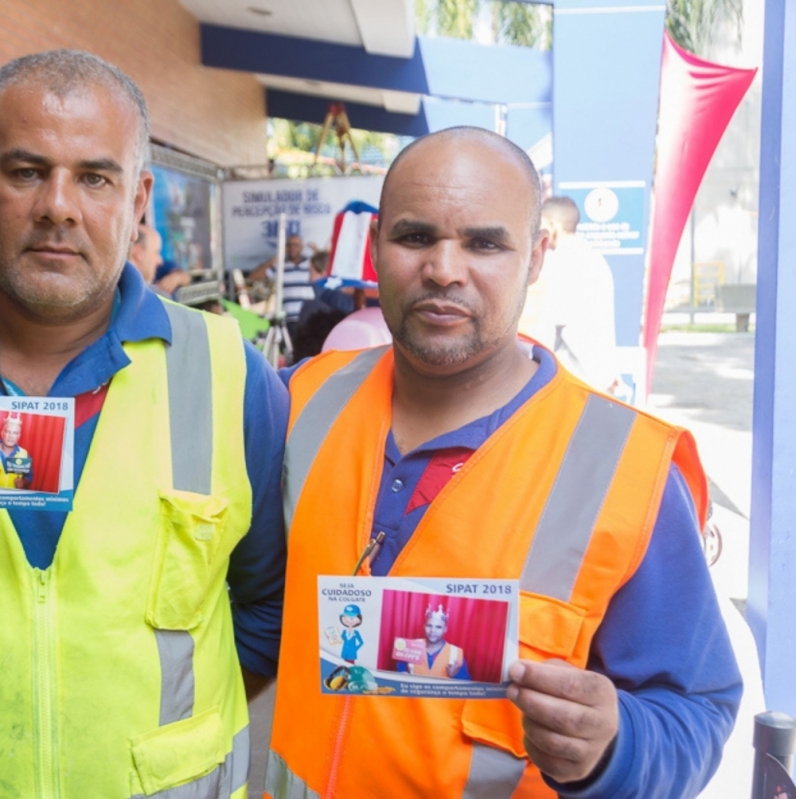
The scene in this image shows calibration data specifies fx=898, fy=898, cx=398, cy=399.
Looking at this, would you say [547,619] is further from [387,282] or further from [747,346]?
[747,346]

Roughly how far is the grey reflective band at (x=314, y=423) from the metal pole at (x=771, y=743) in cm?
141

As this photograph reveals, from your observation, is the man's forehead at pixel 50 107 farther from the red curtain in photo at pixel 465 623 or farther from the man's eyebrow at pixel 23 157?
the red curtain in photo at pixel 465 623

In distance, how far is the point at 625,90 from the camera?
5.94m

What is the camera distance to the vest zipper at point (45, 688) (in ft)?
4.81

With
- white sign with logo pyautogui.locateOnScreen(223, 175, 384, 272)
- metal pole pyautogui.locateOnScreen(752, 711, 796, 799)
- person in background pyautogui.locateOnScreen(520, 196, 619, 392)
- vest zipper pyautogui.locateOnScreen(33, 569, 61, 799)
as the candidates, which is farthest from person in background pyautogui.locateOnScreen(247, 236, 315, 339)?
vest zipper pyautogui.locateOnScreen(33, 569, 61, 799)

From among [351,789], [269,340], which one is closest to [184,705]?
[351,789]

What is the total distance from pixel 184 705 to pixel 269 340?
774 centimetres

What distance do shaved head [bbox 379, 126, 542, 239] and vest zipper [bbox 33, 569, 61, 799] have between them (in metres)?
0.89

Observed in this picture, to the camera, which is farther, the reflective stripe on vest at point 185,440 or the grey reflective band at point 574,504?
the reflective stripe on vest at point 185,440

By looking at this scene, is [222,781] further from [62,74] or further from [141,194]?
[62,74]

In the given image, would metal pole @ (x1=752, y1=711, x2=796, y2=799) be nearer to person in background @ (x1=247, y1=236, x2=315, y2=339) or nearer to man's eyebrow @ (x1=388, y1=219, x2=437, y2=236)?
man's eyebrow @ (x1=388, y1=219, x2=437, y2=236)

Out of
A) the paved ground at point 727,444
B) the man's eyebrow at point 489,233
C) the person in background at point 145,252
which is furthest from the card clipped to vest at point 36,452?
the person in background at point 145,252

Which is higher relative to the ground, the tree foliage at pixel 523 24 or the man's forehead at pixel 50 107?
the tree foliage at pixel 523 24

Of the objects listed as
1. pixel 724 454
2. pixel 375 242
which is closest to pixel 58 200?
pixel 375 242
